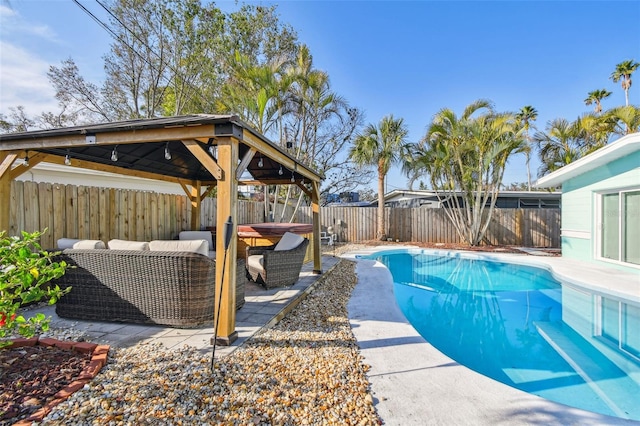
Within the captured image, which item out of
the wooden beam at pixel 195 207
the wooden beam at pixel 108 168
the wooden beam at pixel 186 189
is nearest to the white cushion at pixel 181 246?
the wooden beam at pixel 108 168

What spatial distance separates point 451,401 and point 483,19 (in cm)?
1072

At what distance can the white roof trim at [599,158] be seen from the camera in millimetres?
6250

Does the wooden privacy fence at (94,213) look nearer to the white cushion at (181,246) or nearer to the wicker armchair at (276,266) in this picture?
the white cushion at (181,246)

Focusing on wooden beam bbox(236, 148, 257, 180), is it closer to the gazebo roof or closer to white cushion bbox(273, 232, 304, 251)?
the gazebo roof

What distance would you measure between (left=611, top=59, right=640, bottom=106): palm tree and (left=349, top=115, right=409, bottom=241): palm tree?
16.4 meters

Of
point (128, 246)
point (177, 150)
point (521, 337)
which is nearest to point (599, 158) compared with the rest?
point (521, 337)

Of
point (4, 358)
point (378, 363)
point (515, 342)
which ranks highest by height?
point (4, 358)

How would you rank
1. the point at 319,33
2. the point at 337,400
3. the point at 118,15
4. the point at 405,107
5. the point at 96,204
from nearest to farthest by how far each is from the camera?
1. the point at 337,400
2. the point at 96,204
3. the point at 118,15
4. the point at 319,33
5. the point at 405,107

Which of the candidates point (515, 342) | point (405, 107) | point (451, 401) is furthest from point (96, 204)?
point (405, 107)

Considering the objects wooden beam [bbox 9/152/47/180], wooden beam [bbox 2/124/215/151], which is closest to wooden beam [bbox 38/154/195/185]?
wooden beam [bbox 9/152/47/180]

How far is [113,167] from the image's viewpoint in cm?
592

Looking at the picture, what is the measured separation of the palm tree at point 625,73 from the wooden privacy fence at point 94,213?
83.9 ft

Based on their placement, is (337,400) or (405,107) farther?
(405,107)

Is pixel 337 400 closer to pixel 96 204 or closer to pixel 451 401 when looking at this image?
pixel 451 401
